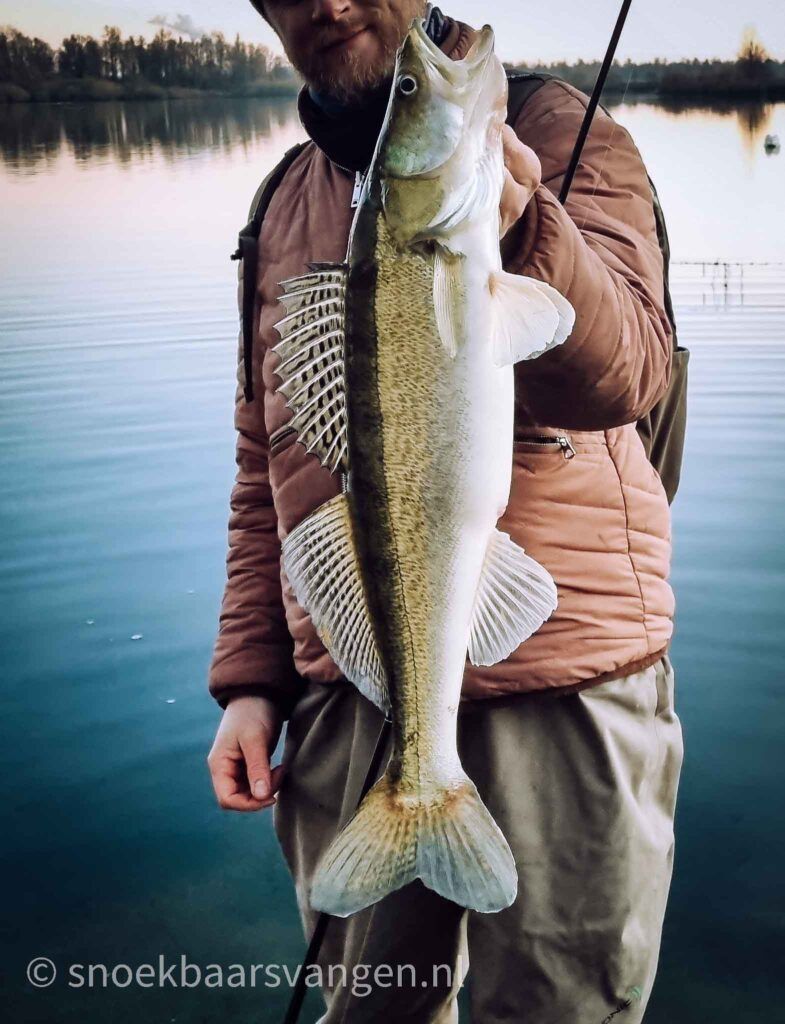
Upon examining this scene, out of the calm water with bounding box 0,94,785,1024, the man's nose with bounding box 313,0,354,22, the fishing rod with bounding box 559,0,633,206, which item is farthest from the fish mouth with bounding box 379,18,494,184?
the calm water with bounding box 0,94,785,1024

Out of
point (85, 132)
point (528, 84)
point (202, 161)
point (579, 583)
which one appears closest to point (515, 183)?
point (528, 84)

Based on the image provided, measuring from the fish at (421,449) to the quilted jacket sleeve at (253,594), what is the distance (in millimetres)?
664

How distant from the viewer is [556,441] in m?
1.86

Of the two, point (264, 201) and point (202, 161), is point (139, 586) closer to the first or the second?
point (264, 201)

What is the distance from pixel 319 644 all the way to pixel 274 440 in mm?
466

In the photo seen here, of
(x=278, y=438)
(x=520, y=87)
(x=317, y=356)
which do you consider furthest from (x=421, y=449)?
(x=520, y=87)

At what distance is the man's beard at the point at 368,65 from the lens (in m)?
2.08

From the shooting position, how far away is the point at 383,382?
1.49 meters

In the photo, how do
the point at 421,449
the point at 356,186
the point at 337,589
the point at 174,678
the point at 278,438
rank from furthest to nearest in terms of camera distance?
the point at 174,678
the point at 278,438
the point at 356,186
the point at 337,589
the point at 421,449

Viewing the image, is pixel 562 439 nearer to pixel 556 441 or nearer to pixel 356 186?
pixel 556 441

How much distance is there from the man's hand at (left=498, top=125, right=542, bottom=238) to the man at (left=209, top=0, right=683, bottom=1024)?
0.20 metres

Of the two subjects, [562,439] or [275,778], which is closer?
[562,439]

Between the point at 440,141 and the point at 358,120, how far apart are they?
2.54 ft

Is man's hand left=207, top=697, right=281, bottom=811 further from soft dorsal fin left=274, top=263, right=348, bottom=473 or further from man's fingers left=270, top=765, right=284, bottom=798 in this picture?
soft dorsal fin left=274, top=263, right=348, bottom=473
